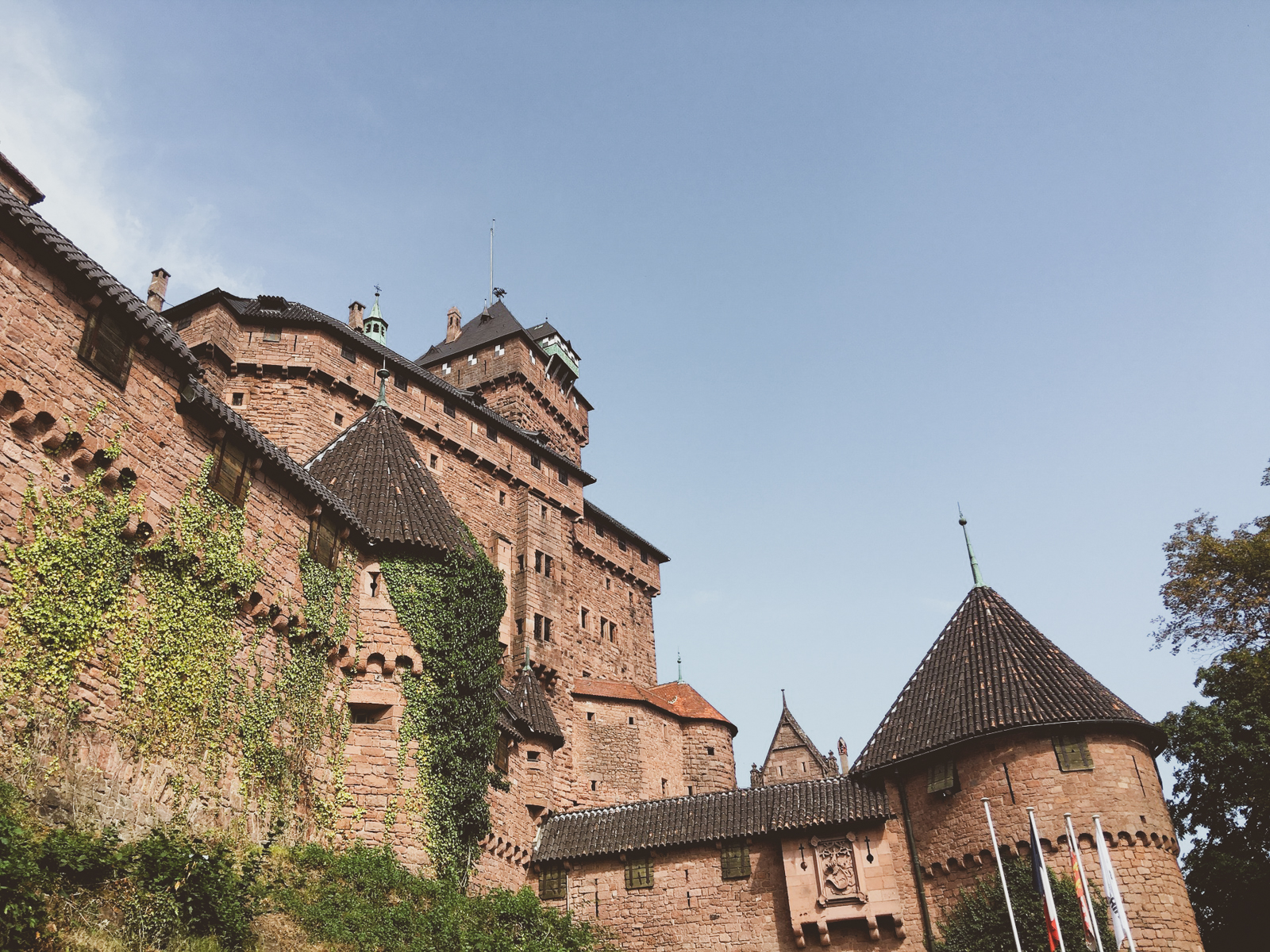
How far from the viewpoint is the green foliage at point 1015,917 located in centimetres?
1911

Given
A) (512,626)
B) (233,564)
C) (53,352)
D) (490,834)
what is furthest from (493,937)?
(512,626)

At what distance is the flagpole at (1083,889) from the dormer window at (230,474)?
52.5 ft

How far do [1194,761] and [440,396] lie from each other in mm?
26018

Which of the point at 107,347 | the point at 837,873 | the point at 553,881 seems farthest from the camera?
the point at 553,881

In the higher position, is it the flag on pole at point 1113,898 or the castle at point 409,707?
the castle at point 409,707

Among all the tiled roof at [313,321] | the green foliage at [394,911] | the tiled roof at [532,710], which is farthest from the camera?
the tiled roof at [313,321]

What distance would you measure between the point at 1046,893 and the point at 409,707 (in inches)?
470

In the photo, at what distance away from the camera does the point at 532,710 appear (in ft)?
95.8

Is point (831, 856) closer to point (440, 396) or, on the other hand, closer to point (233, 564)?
point (233, 564)

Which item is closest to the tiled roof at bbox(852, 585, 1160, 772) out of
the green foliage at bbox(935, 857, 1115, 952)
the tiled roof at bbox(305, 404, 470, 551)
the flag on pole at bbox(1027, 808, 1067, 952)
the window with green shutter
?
the window with green shutter

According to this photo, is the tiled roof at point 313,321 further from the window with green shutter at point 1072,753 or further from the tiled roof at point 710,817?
the window with green shutter at point 1072,753

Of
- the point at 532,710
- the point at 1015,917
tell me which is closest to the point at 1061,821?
the point at 1015,917

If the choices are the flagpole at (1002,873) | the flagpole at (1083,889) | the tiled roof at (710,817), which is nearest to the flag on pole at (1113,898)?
the flagpole at (1083,889)

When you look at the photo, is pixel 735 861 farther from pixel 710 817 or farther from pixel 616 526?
pixel 616 526
